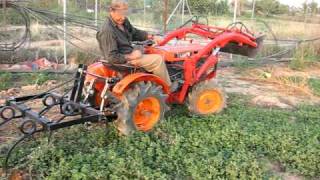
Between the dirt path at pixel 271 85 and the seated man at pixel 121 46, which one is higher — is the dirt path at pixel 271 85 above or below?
below

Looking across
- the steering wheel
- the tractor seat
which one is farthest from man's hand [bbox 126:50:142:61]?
the steering wheel

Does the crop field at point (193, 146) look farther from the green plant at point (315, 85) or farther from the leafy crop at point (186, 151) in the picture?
the green plant at point (315, 85)

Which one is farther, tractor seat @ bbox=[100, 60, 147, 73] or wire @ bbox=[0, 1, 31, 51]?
wire @ bbox=[0, 1, 31, 51]

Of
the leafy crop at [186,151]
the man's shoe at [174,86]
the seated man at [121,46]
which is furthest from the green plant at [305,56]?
the seated man at [121,46]

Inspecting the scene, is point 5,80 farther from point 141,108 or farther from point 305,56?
point 305,56

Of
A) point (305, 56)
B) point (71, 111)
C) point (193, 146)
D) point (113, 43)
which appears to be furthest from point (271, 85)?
point (71, 111)

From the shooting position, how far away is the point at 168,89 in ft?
19.9

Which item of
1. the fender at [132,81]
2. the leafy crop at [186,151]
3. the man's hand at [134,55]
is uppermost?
the man's hand at [134,55]

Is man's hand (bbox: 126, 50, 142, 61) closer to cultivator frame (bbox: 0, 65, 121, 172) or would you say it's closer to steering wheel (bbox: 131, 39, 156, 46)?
cultivator frame (bbox: 0, 65, 121, 172)

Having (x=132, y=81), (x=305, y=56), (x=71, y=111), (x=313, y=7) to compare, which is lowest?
(x=71, y=111)

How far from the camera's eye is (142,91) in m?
5.59

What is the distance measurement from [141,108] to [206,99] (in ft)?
4.23

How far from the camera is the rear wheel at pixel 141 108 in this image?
548cm

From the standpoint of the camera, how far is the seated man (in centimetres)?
543
